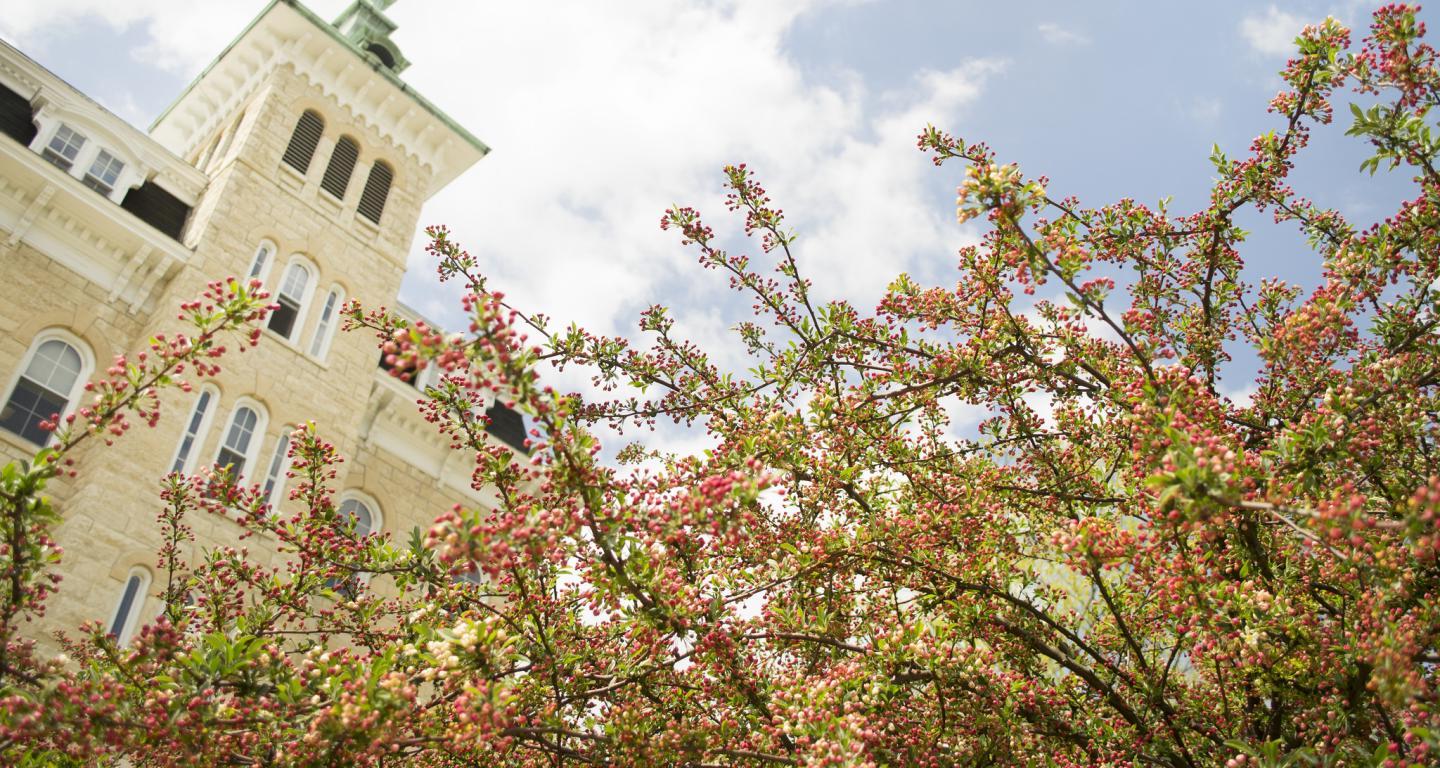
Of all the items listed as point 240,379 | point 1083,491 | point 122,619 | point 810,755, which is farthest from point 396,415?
point 810,755

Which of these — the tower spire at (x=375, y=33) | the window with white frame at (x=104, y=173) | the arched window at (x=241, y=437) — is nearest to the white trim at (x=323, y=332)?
the arched window at (x=241, y=437)

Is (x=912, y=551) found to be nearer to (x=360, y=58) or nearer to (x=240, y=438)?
(x=240, y=438)

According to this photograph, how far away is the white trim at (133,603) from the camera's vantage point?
1339 centimetres

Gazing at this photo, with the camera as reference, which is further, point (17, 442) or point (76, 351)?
point (76, 351)

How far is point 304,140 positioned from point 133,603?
421 inches

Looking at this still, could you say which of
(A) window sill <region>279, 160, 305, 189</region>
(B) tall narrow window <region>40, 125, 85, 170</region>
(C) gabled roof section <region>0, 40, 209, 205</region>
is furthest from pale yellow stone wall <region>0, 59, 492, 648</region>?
(B) tall narrow window <region>40, 125, 85, 170</region>

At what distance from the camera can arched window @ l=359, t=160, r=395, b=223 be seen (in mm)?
21031

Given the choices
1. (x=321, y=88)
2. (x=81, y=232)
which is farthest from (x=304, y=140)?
(x=81, y=232)

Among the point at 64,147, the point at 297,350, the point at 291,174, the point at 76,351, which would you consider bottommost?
the point at 76,351

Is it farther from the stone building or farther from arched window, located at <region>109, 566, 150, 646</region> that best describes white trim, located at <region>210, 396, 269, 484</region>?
arched window, located at <region>109, 566, 150, 646</region>

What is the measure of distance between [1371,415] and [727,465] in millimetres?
3088

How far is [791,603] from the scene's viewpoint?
550 cm

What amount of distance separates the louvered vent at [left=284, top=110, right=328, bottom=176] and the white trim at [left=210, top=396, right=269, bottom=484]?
19.0ft

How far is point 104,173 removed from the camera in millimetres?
16703
